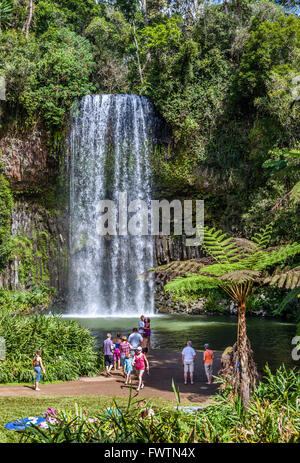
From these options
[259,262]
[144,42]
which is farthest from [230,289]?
[144,42]

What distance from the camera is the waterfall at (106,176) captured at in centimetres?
2673

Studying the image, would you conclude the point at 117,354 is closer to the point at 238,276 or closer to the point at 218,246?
the point at 218,246

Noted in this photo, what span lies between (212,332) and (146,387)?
847 centimetres

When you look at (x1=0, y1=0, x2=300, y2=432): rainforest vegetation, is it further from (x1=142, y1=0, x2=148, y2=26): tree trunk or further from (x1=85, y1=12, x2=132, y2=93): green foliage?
(x1=142, y1=0, x2=148, y2=26): tree trunk

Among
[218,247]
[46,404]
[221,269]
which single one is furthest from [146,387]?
[218,247]

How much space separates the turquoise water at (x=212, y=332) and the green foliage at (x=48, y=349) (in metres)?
3.37

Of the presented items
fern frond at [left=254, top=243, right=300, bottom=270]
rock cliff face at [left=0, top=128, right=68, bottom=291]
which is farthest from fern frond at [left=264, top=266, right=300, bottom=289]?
rock cliff face at [left=0, top=128, right=68, bottom=291]

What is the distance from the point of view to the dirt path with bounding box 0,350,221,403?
9.83 metres

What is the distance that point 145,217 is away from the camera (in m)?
27.2

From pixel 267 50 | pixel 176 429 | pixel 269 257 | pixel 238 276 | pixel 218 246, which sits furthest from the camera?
pixel 267 50

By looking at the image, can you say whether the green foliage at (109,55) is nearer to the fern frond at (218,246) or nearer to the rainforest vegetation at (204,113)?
the rainforest vegetation at (204,113)

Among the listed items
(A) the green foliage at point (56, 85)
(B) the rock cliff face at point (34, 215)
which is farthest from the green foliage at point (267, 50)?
(B) the rock cliff face at point (34, 215)

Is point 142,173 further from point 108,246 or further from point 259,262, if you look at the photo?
point 259,262

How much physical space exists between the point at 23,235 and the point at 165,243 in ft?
28.7
